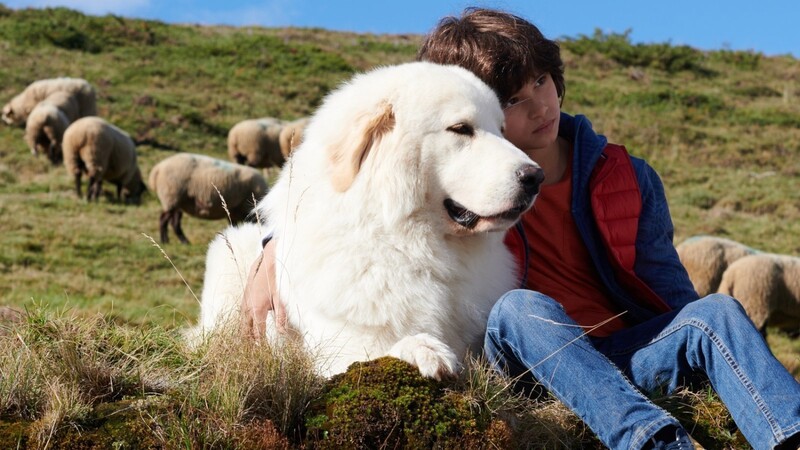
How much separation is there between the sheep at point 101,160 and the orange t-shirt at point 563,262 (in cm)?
1450

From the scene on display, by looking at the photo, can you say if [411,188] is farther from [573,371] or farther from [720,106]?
[720,106]

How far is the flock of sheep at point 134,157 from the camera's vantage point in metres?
15.4

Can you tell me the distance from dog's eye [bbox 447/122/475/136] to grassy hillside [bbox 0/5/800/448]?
4055mm

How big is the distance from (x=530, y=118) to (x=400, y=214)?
0.99 m

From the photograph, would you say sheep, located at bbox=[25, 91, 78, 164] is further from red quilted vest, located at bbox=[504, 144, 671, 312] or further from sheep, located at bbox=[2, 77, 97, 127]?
red quilted vest, located at bbox=[504, 144, 671, 312]

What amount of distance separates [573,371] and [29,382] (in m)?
1.84

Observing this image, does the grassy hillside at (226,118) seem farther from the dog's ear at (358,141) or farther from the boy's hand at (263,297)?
the dog's ear at (358,141)

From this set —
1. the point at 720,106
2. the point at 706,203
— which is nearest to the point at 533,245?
the point at 706,203

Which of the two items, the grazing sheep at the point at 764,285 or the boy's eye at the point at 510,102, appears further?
the grazing sheep at the point at 764,285

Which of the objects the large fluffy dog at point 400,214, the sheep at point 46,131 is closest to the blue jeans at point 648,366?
the large fluffy dog at point 400,214

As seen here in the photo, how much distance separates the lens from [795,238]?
14.4 metres

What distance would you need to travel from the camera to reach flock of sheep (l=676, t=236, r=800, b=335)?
33.4 ft

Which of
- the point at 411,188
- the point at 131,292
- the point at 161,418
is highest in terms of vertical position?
the point at 411,188

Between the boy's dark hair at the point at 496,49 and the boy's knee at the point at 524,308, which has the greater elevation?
→ the boy's dark hair at the point at 496,49
